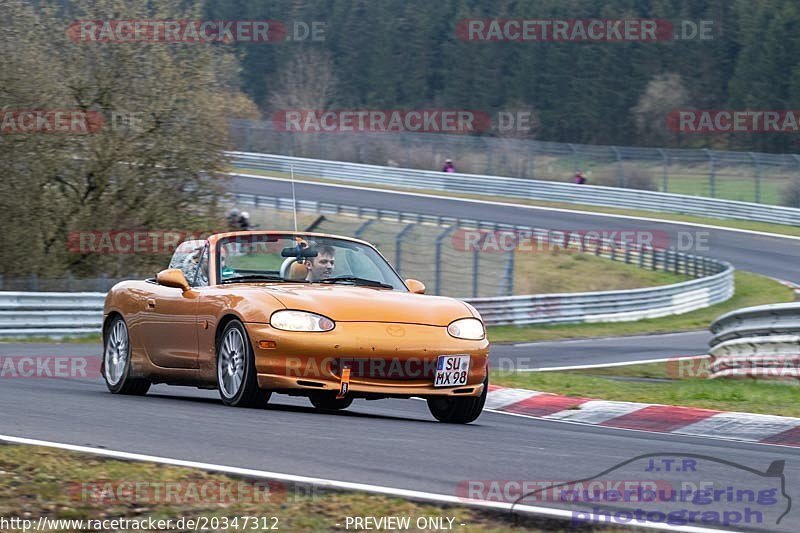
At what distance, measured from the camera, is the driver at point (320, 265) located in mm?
9289

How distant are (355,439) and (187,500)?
6.49 ft

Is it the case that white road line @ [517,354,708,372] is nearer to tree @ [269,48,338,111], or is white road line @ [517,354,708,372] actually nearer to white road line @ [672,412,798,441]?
white road line @ [672,412,798,441]

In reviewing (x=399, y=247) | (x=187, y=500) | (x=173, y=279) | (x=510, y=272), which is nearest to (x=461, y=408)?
(x=173, y=279)

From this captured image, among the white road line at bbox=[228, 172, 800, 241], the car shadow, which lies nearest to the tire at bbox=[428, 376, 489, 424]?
the car shadow

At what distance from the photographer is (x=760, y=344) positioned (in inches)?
575

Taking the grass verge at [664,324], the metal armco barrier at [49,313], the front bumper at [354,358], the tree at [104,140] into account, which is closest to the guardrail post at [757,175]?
the grass verge at [664,324]

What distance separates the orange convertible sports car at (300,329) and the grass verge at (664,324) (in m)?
15.0

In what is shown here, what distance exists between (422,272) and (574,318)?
397 centimetres

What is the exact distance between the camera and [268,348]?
8.23 metres

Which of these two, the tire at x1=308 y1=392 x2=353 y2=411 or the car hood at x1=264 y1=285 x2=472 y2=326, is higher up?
the car hood at x1=264 y1=285 x2=472 y2=326

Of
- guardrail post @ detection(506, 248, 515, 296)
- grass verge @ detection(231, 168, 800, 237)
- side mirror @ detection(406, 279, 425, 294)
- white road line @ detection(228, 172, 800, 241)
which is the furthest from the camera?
grass verge @ detection(231, 168, 800, 237)

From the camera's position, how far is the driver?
929cm

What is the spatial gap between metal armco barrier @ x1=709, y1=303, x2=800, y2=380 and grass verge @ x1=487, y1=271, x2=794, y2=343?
28.9 ft

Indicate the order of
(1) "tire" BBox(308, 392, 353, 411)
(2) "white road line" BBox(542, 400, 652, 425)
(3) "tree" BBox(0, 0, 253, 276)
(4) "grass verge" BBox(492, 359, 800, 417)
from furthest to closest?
1. (3) "tree" BBox(0, 0, 253, 276)
2. (4) "grass verge" BBox(492, 359, 800, 417)
3. (2) "white road line" BBox(542, 400, 652, 425)
4. (1) "tire" BBox(308, 392, 353, 411)
